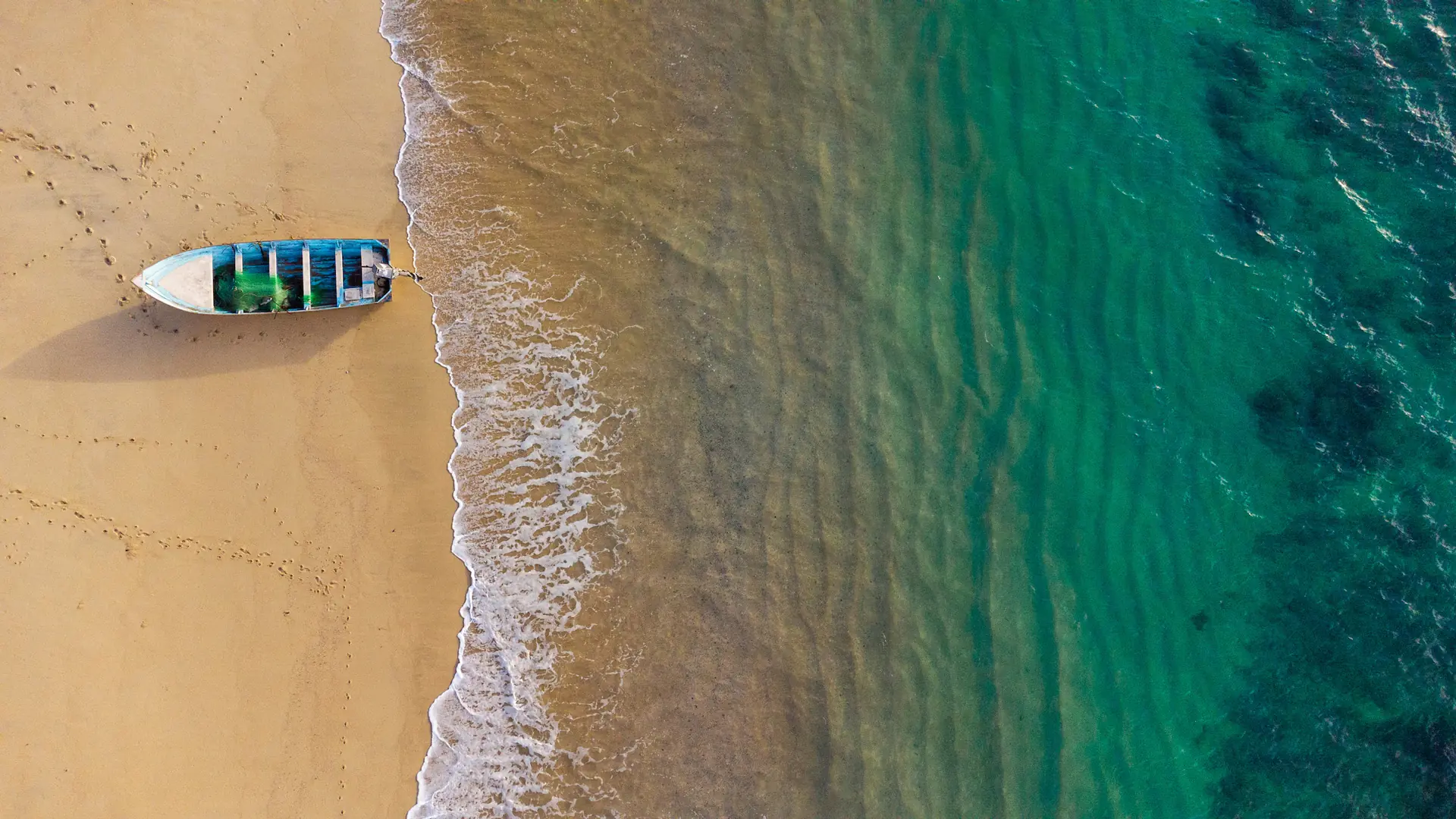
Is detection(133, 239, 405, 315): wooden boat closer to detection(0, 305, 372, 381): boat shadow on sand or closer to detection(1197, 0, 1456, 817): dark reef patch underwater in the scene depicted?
detection(0, 305, 372, 381): boat shadow on sand

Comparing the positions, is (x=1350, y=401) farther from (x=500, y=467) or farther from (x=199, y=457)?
(x=199, y=457)

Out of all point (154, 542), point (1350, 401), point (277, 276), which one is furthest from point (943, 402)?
point (154, 542)

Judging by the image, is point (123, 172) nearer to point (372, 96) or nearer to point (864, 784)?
point (372, 96)

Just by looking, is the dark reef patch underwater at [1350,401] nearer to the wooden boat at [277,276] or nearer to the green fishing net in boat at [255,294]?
the wooden boat at [277,276]

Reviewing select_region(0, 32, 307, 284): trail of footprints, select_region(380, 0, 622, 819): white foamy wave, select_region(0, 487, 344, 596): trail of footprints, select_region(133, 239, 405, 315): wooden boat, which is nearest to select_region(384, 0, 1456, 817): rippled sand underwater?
select_region(380, 0, 622, 819): white foamy wave

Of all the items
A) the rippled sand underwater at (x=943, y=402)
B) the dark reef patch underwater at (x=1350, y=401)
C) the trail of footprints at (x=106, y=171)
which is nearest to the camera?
the rippled sand underwater at (x=943, y=402)

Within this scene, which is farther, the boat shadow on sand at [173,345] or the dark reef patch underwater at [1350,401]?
the dark reef patch underwater at [1350,401]

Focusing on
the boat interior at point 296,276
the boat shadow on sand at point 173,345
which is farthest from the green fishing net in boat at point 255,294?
the boat shadow on sand at point 173,345
